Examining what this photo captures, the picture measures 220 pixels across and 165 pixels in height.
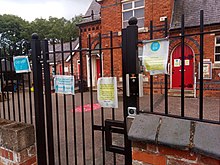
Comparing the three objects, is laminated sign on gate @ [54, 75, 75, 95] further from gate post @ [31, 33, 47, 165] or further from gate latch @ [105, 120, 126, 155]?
gate latch @ [105, 120, 126, 155]

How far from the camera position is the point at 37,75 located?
7.33ft

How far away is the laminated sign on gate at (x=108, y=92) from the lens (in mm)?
1733

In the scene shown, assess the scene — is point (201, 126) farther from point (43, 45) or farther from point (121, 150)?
point (43, 45)

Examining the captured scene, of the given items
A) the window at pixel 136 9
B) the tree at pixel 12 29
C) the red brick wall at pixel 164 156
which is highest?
the tree at pixel 12 29

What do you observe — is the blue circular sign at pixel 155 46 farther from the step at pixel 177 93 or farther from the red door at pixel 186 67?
the red door at pixel 186 67

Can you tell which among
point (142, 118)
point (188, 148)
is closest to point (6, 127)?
point (142, 118)

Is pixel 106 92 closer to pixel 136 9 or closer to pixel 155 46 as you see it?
pixel 155 46

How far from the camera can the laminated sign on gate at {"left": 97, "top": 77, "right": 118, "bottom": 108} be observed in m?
1.73

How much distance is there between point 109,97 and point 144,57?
51 cm

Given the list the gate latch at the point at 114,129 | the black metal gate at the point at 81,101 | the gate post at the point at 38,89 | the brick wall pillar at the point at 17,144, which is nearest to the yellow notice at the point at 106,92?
the black metal gate at the point at 81,101

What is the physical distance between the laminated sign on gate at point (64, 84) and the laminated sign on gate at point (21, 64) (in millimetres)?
497

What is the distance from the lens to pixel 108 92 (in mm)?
1765

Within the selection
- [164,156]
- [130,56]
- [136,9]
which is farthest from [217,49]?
[164,156]

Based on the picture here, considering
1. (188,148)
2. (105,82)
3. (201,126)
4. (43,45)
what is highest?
(43,45)
